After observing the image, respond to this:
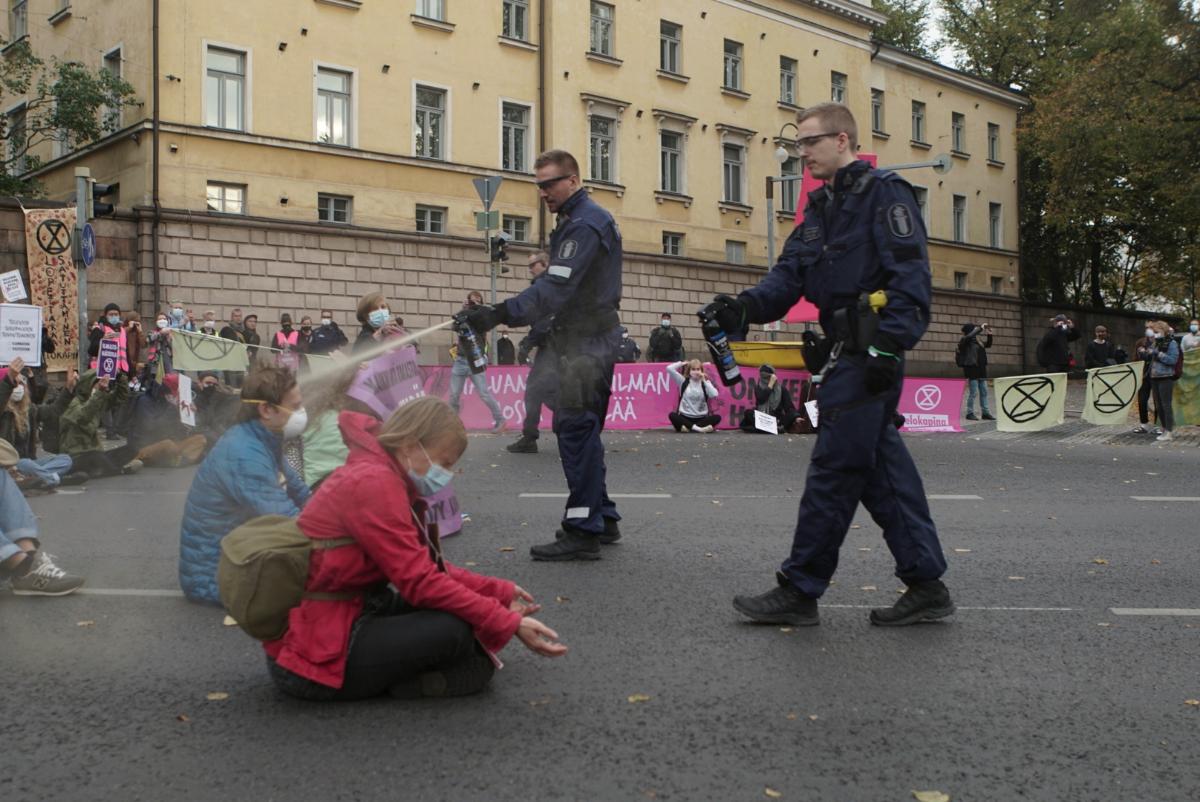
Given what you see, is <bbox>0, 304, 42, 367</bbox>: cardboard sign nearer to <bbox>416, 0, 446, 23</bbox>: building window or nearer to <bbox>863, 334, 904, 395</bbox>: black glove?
<bbox>863, 334, 904, 395</bbox>: black glove

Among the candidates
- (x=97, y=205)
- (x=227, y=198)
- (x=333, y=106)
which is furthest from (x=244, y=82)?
(x=97, y=205)

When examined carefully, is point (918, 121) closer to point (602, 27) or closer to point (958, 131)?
point (958, 131)

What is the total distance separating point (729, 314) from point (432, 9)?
2902 centimetres

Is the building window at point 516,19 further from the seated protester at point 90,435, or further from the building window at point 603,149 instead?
the seated protester at point 90,435

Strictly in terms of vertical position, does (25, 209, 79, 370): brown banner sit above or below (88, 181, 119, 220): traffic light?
below

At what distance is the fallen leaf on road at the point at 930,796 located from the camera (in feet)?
10.7

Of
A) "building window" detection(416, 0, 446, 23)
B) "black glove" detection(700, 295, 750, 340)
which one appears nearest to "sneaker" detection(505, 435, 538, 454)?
"black glove" detection(700, 295, 750, 340)

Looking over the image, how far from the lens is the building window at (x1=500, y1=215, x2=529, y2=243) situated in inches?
1326

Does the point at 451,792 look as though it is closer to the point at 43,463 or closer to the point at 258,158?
the point at 43,463

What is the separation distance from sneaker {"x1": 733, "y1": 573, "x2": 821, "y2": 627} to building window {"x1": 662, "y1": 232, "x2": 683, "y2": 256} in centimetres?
3331

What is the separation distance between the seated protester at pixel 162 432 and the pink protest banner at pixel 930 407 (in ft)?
34.7

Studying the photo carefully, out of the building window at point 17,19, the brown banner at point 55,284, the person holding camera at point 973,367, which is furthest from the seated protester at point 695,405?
the building window at point 17,19

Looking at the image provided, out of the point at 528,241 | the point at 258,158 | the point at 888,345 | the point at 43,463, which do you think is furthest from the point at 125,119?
the point at 888,345

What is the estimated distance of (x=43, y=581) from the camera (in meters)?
5.90
